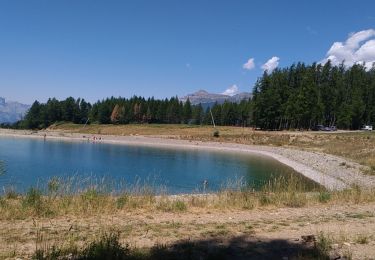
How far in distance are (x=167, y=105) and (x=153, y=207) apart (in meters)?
155

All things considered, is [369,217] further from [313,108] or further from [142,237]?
[313,108]

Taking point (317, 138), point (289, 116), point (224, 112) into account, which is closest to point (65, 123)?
point (224, 112)

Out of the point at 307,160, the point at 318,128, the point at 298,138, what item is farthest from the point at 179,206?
the point at 318,128

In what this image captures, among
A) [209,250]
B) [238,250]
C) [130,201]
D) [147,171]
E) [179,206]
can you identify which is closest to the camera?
[209,250]

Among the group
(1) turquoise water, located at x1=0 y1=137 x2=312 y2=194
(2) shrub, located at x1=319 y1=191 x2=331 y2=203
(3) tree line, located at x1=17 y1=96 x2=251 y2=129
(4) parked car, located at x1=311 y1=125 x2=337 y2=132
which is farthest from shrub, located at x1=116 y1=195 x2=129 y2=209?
(3) tree line, located at x1=17 y1=96 x2=251 y2=129

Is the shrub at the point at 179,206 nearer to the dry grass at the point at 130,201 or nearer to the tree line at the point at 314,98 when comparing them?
the dry grass at the point at 130,201

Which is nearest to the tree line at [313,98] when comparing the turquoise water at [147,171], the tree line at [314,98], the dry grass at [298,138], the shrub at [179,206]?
the tree line at [314,98]

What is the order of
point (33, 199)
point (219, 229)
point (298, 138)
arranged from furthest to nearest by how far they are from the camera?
point (298, 138) < point (33, 199) < point (219, 229)

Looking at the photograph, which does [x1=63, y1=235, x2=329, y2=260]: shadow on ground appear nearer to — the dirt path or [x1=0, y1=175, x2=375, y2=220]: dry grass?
the dirt path

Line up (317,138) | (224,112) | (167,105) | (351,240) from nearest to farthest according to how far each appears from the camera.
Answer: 1. (351,240)
2. (317,138)
3. (224,112)
4. (167,105)

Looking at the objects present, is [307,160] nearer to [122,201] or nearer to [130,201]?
[130,201]

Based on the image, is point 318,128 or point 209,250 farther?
point 318,128

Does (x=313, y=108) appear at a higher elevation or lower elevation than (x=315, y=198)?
higher

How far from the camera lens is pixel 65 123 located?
550 feet
